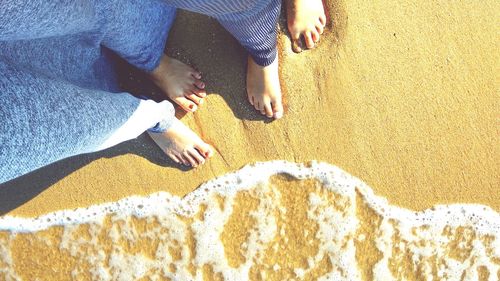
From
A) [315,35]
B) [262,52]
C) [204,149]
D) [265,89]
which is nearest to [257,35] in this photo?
[262,52]

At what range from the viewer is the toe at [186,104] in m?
2.03

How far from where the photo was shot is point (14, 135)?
1.02 metres

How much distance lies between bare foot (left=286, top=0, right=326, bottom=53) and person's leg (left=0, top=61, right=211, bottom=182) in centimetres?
89

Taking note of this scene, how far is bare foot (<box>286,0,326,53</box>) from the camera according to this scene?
77.5 inches

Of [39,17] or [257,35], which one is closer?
[39,17]

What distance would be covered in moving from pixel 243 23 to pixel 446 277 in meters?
1.50

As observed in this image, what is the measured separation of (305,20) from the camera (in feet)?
6.46

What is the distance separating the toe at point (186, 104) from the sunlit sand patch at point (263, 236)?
355mm

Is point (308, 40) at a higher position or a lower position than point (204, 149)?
higher

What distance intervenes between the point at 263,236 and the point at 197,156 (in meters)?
0.48

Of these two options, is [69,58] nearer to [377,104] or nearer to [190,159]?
Answer: [190,159]

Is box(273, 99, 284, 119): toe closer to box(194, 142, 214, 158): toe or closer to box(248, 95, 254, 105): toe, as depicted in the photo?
box(248, 95, 254, 105): toe

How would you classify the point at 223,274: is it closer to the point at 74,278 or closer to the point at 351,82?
the point at 74,278

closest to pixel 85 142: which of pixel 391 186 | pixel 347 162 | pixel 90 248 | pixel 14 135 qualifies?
pixel 14 135
